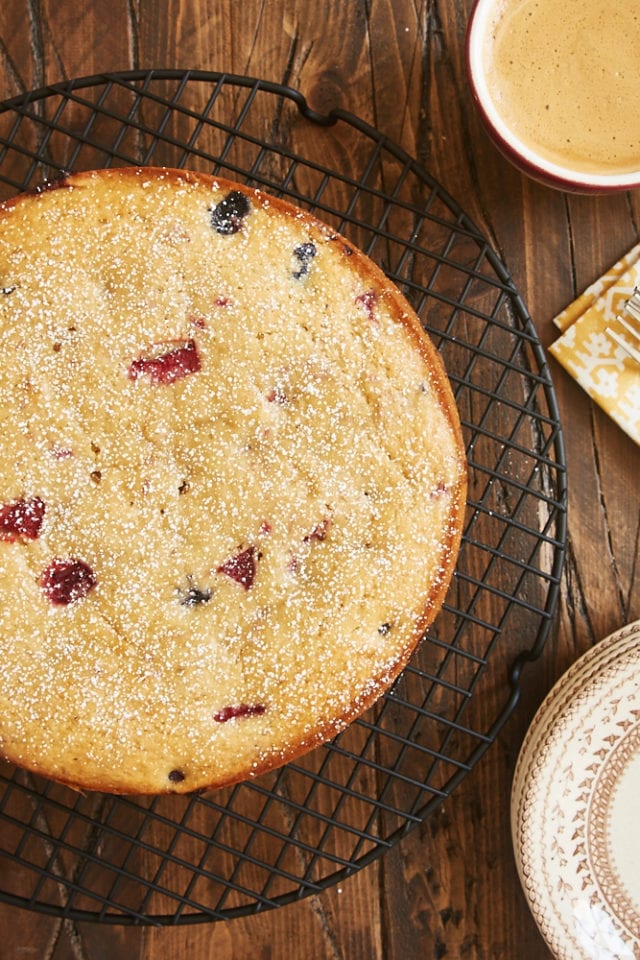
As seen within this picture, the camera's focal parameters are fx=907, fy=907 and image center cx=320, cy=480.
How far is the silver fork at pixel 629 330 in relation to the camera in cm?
165

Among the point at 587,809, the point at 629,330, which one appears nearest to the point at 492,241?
the point at 629,330

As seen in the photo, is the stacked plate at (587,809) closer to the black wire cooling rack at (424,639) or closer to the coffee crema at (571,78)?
the black wire cooling rack at (424,639)

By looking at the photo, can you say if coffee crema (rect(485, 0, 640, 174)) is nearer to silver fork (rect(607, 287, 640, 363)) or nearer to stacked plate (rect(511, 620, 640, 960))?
silver fork (rect(607, 287, 640, 363))

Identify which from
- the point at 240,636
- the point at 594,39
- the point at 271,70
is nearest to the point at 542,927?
the point at 240,636

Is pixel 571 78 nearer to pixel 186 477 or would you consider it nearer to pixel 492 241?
pixel 492 241

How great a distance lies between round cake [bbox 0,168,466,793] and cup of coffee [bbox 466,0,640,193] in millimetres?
448

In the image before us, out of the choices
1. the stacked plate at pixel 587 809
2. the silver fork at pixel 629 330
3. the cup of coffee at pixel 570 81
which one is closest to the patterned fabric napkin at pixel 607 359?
the silver fork at pixel 629 330

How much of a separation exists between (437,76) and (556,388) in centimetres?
64

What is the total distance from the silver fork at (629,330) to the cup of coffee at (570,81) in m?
0.23

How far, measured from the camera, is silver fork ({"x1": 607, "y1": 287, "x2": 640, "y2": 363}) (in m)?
1.65

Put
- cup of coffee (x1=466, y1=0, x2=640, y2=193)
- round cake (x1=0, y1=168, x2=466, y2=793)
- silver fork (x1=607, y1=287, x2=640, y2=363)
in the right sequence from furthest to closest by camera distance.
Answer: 1. silver fork (x1=607, y1=287, x2=640, y2=363)
2. cup of coffee (x1=466, y1=0, x2=640, y2=193)
3. round cake (x1=0, y1=168, x2=466, y2=793)

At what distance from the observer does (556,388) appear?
5.81 ft

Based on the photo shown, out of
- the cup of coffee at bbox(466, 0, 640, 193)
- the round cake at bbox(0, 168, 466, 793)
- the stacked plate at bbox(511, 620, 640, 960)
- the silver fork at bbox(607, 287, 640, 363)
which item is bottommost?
the stacked plate at bbox(511, 620, 640, 960)

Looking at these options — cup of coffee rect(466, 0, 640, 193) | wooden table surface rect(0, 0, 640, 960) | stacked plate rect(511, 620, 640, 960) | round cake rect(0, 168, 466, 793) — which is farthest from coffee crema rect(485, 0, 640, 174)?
stacked plate rect(511, 620, 640, 960)
